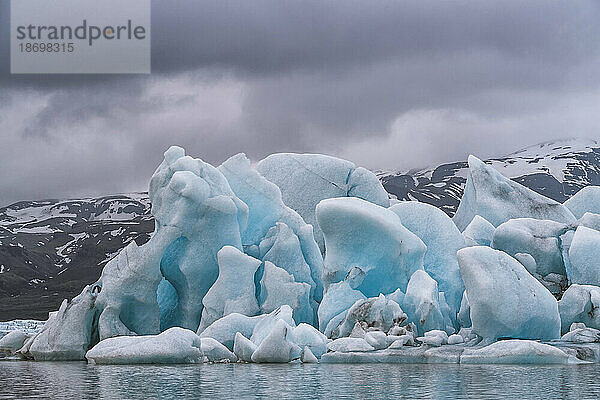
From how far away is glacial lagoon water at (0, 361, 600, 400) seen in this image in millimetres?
12617

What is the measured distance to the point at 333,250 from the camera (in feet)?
79.5

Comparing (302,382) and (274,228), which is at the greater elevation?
(274,228)

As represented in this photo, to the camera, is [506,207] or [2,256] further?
[2,256]

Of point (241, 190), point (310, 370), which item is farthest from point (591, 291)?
point (241, 190)

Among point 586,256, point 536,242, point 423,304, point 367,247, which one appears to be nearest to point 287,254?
point 367,247

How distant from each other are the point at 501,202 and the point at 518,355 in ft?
35.3

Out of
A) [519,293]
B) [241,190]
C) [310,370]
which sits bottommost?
[310,370]

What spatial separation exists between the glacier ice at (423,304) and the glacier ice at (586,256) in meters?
4.25

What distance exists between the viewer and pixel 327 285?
24.2 m

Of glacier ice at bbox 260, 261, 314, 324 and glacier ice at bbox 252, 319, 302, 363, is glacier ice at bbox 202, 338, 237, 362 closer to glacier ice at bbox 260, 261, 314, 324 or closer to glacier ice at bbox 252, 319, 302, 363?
glacier ice at bbox 252, 319, 302, 363

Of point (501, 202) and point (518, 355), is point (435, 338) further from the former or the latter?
point (501, 202)

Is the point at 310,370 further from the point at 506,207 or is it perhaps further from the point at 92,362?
the point at 506,207

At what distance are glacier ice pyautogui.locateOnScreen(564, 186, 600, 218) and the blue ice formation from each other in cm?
212

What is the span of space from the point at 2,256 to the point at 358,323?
140 metres
